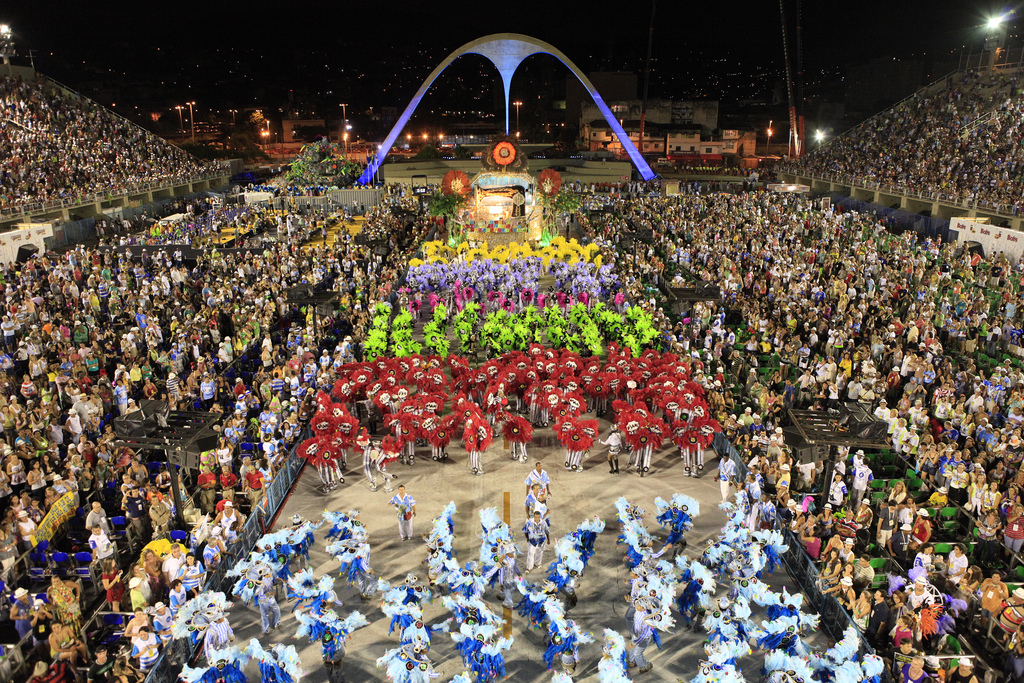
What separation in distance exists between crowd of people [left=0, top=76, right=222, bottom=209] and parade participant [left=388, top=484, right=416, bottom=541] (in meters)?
32.7

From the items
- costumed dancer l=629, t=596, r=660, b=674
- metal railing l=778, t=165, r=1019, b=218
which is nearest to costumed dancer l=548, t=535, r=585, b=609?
costumed dancer l=629, t=596, r=660, b=674

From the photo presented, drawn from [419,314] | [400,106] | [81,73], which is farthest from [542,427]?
[400,106]

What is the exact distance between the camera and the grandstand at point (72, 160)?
122 ft

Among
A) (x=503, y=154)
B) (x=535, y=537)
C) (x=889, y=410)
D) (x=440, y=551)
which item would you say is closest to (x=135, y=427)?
(x=440, y=551)

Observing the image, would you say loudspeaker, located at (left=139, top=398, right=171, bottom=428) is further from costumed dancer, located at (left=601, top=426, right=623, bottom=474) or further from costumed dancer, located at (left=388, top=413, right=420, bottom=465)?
costumed dancer, located at (left=601, top=426, right=623, bottom=474)

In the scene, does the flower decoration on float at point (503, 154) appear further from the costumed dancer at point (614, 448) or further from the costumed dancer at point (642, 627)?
the costumed dancer at point (642, 627)

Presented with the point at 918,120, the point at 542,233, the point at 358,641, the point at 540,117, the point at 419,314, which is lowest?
the point at 358,641

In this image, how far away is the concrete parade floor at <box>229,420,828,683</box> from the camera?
9.16 meters

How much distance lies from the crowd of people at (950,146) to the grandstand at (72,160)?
46.9 metres

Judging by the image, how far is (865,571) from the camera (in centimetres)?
954

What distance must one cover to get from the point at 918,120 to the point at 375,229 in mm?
37514

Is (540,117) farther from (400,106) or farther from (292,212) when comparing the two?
(292,212)

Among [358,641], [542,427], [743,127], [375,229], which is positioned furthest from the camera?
[743,127]

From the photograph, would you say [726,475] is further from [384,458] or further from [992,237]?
[992,237]
